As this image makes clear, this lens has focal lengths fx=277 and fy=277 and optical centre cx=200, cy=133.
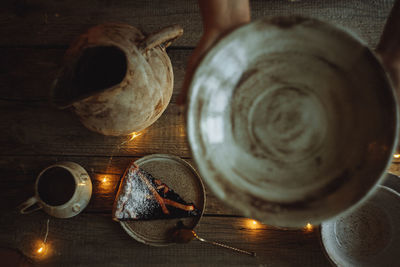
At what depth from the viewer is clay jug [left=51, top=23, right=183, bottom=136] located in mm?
575

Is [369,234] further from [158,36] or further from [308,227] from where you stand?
[158,36]

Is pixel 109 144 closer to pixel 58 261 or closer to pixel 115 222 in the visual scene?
pixel 115 222

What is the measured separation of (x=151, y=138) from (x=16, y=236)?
0.59 metres

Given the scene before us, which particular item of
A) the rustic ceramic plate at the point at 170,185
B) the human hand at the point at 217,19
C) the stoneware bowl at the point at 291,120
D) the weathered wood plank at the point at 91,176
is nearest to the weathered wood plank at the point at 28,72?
the weathered wood plank at the point at 91,176

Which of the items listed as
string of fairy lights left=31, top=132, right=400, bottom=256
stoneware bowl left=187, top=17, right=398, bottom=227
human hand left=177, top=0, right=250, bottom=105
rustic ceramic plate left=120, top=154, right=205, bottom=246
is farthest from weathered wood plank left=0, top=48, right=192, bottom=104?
stoneware bowl left=187, top=17, right=398, bottom=227

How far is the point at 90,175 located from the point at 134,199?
19 cm

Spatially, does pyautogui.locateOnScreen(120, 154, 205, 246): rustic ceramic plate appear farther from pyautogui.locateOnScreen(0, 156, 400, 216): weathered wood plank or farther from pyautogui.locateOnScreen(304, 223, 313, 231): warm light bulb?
pyautogui.locateOnScreen(304, 223, 313, 231): warm light bulb

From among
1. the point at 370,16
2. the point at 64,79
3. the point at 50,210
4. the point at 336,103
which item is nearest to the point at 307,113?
the point at 336,103

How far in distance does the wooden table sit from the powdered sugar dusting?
9cm

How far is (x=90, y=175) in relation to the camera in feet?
3.13

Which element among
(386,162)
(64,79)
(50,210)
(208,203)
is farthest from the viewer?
(208,203)

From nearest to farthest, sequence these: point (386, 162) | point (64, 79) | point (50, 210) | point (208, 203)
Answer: point (386, 162), point (64, 79), point (50, 210), point (208, 203)

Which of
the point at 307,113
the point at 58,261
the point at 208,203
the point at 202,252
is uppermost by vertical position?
the point at 307,113

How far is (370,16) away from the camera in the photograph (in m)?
0.92
